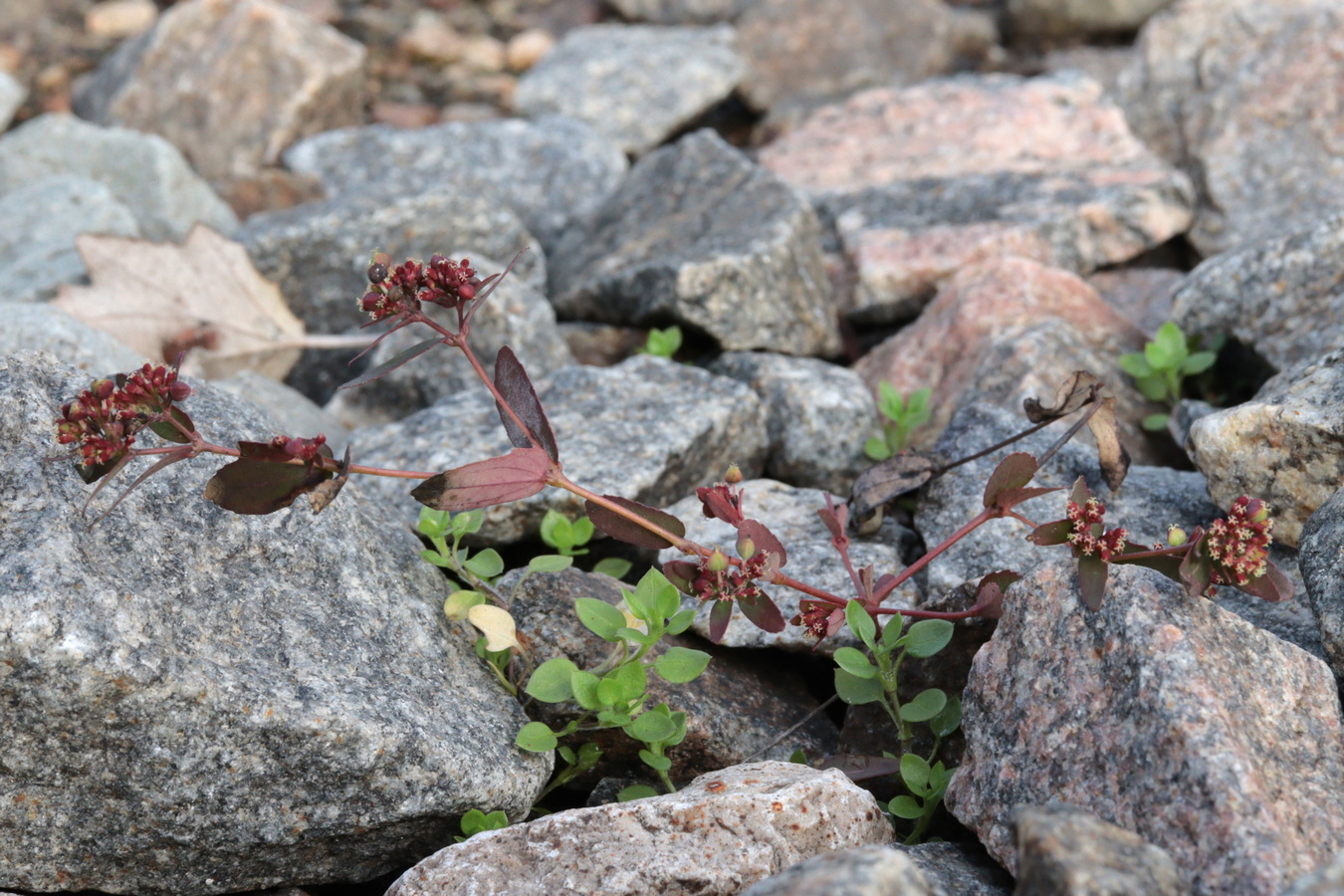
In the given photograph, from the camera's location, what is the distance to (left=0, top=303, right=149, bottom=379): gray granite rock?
3.21 metres

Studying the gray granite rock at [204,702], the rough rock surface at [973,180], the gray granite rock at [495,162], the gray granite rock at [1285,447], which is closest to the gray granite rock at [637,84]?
the gray granite rock at [495,162]

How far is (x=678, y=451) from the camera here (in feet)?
10.8

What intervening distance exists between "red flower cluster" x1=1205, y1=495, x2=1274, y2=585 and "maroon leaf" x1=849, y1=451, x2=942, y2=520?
38.1 inches

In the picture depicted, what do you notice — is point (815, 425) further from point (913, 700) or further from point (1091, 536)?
point (1091, 536)

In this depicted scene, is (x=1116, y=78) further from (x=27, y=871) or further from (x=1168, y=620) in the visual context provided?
(x=27, y=871)

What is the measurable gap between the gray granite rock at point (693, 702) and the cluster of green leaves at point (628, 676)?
0.62ft

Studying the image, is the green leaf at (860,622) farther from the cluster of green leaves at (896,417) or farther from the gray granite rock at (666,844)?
the cluster of green leaves at (896,417)

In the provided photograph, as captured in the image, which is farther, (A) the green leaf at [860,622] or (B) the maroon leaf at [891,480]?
(B) the maroon leaf at [891,480]

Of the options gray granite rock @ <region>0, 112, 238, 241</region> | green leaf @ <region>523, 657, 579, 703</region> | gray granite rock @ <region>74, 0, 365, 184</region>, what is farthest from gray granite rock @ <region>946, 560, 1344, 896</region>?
gray granite rock @ <region>74, 0, 365, 184</region>

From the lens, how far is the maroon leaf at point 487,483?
2.23 m

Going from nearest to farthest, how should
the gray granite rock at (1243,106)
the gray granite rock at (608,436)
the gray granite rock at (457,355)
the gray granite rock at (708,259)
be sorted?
the gray granite rock at (608,436) < the gray granite rock at (457,355) < the gray granite rock at (708,259) < the gray granite rock at (1243,106)

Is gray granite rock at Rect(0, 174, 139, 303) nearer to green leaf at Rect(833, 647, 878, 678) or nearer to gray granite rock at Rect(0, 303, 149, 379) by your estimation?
gray granite rock at Rect(0, 303, 149, 379)

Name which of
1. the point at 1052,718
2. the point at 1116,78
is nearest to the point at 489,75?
the point at 1116,78

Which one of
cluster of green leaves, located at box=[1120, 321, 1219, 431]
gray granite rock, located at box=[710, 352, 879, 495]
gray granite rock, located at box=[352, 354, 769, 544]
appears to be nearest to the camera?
gray granite rock, located at box=[352, 354, 769, 544]
